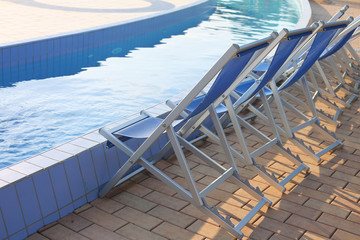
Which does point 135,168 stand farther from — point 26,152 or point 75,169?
point 26,152

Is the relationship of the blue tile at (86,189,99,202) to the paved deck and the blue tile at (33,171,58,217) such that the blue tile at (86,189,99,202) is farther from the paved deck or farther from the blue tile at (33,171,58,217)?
the blue tile at (33,171,58,217)

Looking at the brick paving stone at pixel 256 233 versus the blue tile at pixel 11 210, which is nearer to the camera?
the blue tile at pixel 11 210

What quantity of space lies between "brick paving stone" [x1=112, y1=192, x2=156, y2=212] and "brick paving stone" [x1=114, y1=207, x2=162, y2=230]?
49 millimetres

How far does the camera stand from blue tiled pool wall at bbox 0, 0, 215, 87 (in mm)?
5930

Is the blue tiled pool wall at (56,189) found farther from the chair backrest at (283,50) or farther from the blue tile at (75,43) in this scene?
the blue tile at (75,43)

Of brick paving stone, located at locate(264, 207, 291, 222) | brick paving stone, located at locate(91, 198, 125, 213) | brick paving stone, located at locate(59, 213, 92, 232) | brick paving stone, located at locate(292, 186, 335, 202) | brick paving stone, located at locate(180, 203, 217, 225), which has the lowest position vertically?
brick paving stone, located at locate(292, 186, 335, 202)

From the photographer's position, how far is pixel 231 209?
2.97 meters

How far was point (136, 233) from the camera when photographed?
2.66 m

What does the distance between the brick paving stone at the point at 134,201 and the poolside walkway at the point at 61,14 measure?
13.4 ft

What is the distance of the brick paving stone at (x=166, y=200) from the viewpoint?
298cm

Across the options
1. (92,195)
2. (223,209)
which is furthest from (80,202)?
(223,209)

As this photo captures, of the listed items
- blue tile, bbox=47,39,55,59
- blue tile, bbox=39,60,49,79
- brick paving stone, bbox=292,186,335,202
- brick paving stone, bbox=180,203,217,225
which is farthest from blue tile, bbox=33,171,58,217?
blue tile, bbox=47,39,55,59

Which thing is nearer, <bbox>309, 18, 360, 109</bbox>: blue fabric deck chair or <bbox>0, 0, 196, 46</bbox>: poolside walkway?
<bbox>309, 18, 360, 109</bbox>: blue fabric deck chair

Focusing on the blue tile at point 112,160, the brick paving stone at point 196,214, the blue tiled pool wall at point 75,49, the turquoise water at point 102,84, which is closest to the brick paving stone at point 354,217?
the brick paving stone at point 196,214
